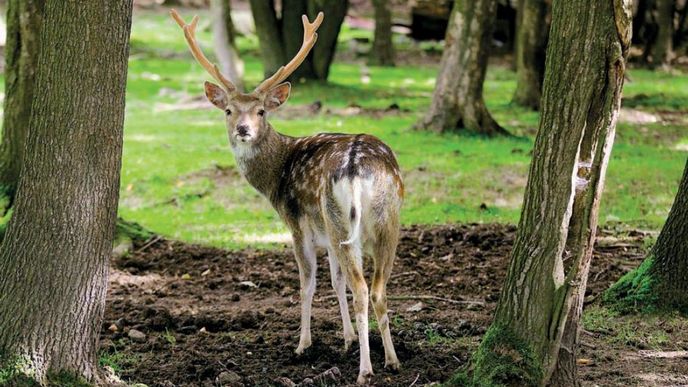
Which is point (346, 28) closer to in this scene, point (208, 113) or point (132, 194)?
point (208, 113)

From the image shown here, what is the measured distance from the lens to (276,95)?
24.5ft

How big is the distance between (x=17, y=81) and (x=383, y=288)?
4.24 m

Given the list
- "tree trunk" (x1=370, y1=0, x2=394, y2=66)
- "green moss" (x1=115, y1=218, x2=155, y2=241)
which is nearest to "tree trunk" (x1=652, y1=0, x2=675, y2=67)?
"tree trunk" (x1=370, y1=0, x2=394, y2=66)

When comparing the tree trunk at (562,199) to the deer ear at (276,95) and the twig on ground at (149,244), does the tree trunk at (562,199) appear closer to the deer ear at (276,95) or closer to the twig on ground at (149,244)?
the deer ear at (276,95)

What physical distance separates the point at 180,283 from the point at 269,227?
2.07 m

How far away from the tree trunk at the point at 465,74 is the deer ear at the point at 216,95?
24.0 feet

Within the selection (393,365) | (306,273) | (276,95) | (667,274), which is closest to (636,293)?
(667,274)

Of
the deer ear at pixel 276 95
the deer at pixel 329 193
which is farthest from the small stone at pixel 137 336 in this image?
the deer ear at pixel 276 95

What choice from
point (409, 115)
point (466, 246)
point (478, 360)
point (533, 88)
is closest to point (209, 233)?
point (466, 246)

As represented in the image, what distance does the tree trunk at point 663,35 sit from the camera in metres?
23.6

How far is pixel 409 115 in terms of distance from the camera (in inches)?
671

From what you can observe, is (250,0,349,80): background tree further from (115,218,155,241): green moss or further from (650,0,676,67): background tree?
(115,218,155,241): green moss

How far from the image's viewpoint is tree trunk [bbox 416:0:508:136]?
47.0 ft

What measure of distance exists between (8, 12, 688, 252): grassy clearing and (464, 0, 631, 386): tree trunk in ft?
16.1
